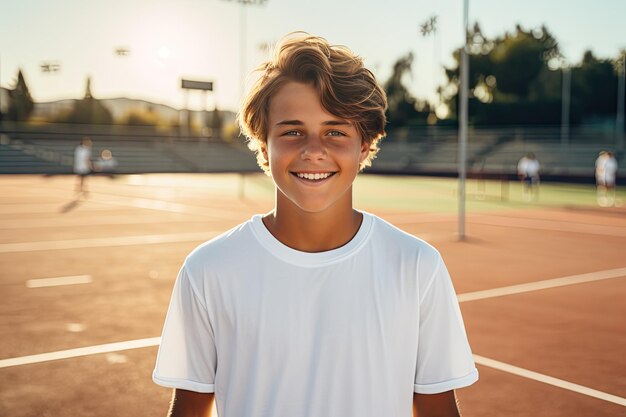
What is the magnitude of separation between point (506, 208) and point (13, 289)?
17.5m

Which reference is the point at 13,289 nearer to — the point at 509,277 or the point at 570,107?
the point at 509,277

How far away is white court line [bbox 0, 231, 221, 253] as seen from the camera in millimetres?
13578

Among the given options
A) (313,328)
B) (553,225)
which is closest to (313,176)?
(313,328)

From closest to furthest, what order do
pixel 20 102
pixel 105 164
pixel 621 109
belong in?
pixel 105 164, pixel 621 109, pixel 20 102

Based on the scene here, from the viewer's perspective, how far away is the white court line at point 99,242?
13.6 meters

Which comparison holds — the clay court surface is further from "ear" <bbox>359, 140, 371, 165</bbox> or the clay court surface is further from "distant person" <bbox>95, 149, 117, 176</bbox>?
"distant person" <bbox>95, 149, 117, 176</bbox>

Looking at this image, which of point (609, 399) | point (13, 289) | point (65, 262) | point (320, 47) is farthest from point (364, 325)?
point (65, 262)

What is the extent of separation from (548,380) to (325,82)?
4619mm

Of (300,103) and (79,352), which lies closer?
(300,103)

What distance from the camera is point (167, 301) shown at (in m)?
8.77

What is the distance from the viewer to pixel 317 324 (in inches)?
81.4

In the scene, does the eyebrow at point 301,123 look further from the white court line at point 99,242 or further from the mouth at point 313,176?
the white court line at point 99,242

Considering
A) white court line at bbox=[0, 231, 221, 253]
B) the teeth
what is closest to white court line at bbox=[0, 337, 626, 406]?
the teeth

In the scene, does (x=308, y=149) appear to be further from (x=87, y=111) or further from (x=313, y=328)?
(x=87, y=111)
